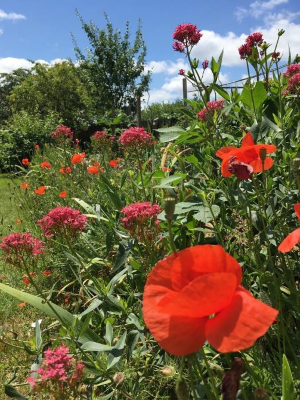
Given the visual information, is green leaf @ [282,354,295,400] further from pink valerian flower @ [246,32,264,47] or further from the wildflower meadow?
pink valerian flower @ [246,32,264,47]

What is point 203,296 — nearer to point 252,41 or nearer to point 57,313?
point 57,313

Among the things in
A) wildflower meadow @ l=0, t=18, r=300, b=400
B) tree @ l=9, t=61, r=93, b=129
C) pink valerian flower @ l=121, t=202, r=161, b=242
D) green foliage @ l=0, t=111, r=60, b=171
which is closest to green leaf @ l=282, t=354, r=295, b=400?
wildflower meadow @ l=0, t=18, r=300, b=400

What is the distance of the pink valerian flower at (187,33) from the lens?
Result: 191 cm

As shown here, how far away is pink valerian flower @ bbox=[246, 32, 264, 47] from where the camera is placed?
205cm

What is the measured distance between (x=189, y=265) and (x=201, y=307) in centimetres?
9

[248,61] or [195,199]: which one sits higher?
[248,61]

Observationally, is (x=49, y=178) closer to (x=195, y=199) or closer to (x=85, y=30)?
(x=195, y=199)

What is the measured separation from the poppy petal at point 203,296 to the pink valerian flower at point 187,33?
5.51 feet

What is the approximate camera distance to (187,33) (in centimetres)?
191

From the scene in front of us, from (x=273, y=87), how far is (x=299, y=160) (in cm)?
155

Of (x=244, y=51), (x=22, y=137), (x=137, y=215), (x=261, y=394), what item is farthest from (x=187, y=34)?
(x=22, y=137)

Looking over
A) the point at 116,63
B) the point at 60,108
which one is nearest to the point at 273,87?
the point at 116,63

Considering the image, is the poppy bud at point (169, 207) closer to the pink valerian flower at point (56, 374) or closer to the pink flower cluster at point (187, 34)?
the pink valerian flower at point (56, 374)

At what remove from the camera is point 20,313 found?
8.30 feet
